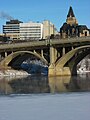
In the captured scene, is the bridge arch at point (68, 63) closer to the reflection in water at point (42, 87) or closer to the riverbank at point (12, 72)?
the riverbank at point (12, 72)

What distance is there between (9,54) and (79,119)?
239 ft

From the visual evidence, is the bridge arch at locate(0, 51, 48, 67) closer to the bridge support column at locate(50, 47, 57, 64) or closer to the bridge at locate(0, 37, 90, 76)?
the bridge at locate(0, 37, 90, 76)

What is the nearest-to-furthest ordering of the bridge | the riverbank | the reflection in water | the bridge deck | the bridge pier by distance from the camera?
1. the reflection in water
2. the bridge deck
3. the bridge
4. the bridge pier
5. the riverbank

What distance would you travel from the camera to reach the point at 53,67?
74938 millimetres

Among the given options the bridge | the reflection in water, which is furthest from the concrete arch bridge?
the reflection in water

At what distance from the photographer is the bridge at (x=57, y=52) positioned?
70875 millimetres

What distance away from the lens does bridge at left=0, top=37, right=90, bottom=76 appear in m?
70.9

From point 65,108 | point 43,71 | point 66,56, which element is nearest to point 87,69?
point 43,71

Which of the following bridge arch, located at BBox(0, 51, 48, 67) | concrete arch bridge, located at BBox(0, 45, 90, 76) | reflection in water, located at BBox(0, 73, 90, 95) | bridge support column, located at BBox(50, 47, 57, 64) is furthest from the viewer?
bridge arch, located at BBox(0, 51, 48, 67)

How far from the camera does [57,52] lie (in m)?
76.8

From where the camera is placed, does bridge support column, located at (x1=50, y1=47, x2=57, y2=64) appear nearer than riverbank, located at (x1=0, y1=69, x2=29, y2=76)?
Yes

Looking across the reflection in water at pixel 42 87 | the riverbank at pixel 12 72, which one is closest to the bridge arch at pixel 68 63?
the riverbank at pixel 12 72

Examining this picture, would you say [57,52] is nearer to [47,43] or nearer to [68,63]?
[47,43]

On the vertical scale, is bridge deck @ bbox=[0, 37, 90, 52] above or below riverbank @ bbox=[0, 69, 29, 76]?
above
